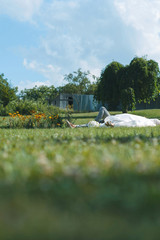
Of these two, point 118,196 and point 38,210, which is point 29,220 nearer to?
point 38,210

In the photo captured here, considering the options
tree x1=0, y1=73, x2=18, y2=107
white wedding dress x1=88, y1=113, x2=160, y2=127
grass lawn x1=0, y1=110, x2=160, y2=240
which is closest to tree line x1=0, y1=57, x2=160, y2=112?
tree x1=0, y1=73, x2=18, y2=107

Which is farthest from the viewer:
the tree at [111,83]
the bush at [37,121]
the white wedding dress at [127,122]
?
the tree at [111,83]

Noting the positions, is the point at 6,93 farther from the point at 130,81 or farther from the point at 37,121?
the point at 37,121

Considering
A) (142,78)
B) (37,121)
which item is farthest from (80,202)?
(142,78)

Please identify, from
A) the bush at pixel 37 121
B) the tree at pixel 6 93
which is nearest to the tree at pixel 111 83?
the tree at pixel 6 93

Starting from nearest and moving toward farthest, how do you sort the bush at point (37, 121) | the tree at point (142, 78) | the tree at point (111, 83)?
the bush at point (37, 121), the tree at point (142, 78), the tree at point (111, 83)

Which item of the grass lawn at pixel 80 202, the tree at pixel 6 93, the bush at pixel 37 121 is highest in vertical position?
the tree at pixel 6 93

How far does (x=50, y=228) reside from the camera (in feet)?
3.55

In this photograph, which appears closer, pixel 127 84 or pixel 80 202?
pixel 80 202

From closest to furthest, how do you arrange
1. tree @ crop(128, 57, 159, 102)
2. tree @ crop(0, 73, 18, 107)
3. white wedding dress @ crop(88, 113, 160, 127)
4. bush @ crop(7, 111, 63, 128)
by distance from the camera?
white wedding dress @ crop(88, 113, 160, 127) → bush @ crop(7, 111, 63, 128) → tree @ crop(128, 57, 159, 102) → tree @ crop(0, 73, 18, 107)

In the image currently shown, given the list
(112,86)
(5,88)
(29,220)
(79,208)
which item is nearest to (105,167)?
(79,208)

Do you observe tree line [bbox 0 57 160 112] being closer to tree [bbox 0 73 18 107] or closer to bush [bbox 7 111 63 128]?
tree [bbox 0 73 18 107]

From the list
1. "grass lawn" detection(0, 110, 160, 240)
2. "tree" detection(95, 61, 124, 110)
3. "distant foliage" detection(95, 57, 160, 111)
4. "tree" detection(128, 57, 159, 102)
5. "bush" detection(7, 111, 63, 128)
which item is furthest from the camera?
"tree" detection(95, 61, 124, 110)

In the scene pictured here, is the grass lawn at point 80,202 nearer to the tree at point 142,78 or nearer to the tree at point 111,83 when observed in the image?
the tree at point 142,78
